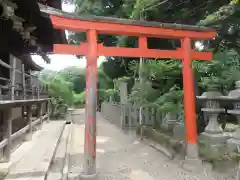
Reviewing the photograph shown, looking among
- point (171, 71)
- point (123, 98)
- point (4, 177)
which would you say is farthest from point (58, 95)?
point (4, 177)

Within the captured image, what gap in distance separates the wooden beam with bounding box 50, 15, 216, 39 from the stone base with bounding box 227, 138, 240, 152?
2680 millimetres

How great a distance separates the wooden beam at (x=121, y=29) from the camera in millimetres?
4870

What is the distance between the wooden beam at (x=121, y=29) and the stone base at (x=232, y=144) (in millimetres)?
2680

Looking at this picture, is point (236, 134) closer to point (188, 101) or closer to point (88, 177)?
point (188, 101)

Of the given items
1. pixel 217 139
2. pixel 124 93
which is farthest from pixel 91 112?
pixel 124 93

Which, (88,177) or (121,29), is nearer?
(88,177)

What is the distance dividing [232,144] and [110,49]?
3.60 meters

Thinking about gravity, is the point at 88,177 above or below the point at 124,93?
below

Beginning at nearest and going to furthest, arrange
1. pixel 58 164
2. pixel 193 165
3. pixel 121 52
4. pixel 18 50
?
1. pixel 121 52
2. pixel 193 165
3. pixel 58 164
4. pixel 18 50

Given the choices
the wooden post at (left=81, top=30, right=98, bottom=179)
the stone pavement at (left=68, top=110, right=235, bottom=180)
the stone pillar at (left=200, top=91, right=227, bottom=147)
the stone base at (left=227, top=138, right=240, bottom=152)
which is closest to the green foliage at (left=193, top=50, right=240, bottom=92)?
the stone pillar at (left=200, top=91, right=227, bottom=147)

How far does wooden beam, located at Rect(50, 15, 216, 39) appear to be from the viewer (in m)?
4.87

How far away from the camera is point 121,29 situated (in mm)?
5340

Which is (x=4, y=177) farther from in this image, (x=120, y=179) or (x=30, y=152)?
(x=120, y=179)

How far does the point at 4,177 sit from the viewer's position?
427 cm
